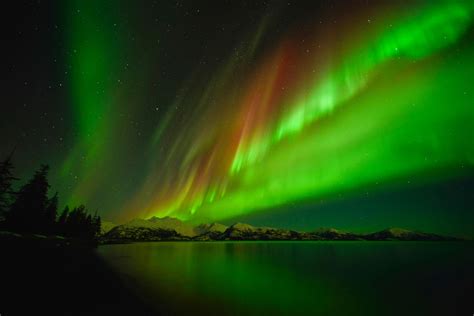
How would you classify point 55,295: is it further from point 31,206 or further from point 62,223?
point 62,223

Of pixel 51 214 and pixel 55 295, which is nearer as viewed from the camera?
pixel 55 295

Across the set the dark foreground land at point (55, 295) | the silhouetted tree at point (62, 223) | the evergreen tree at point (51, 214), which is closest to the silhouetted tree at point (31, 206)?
the evergreen tree at point (51, 214)

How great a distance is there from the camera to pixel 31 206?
4250 centimetres

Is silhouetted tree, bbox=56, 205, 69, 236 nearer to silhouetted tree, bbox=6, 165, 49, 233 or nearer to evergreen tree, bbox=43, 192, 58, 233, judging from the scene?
evergreen tree, bbox=43, 192, 58, 233

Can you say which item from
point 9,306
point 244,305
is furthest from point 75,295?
point 244,305

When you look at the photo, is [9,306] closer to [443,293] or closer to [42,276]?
[42,276]

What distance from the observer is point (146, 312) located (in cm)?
1466

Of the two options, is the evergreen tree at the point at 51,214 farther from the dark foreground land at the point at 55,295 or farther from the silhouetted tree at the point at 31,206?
the dark foreground land at the point at 55,295

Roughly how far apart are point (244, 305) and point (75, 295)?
11804mm

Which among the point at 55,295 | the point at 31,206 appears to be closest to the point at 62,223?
the point at 31,206

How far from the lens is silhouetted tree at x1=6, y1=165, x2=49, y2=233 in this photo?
40.1 m

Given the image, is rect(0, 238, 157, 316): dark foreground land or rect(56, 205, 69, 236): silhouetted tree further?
rect(56, 205, 69, 236): silhouetted tree

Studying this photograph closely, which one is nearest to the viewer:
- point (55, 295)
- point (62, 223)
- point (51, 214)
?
point (55, 295)

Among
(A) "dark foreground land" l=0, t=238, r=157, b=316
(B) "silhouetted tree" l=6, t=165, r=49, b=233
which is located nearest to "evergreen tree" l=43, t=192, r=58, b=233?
(B) "silhouetted tree" l=6, t=165, r=49, b=233
